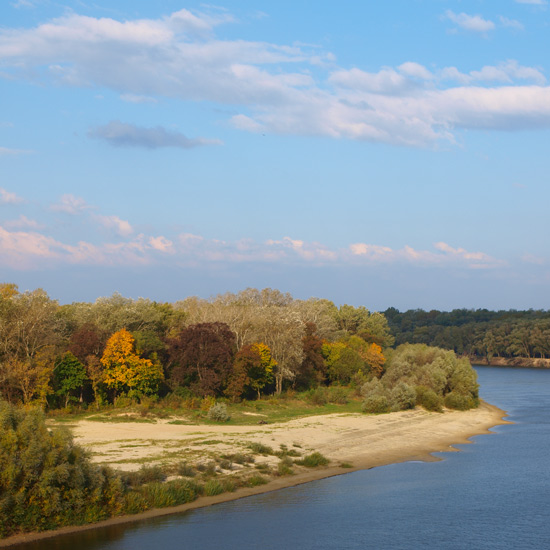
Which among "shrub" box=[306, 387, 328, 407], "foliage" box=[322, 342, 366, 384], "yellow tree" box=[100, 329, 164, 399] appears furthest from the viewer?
"foliage" box=[322, 342, 366, 384]

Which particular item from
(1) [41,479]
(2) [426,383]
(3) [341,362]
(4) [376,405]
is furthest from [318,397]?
(1) [41,479]

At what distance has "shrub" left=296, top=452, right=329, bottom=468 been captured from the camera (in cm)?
4259

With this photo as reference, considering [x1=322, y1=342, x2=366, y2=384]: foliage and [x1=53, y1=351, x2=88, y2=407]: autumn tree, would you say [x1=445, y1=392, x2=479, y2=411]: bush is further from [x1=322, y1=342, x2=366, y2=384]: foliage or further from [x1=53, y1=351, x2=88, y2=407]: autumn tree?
[x1=53, y1=351, x2=88, y2=407]: autumn tree

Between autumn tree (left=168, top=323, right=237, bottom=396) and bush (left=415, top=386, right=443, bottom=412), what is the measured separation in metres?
20.0

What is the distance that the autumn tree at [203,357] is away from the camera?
62.9m

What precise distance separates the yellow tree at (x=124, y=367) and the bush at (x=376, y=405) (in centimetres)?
2098

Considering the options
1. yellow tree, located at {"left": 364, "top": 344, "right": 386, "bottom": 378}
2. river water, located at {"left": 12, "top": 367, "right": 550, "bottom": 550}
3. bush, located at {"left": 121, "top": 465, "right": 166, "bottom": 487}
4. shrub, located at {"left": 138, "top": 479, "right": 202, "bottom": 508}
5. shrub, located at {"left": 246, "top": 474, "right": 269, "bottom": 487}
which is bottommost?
river water, located at {"left": 12, "top": 367, "right": 550, "bottom": 550}

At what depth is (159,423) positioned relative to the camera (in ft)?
176

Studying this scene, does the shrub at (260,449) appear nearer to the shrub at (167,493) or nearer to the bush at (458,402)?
the shrub at (167,493)

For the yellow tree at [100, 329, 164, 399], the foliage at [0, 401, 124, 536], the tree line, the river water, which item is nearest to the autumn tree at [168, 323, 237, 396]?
the tree line

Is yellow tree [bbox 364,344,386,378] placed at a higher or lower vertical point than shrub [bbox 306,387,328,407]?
higher

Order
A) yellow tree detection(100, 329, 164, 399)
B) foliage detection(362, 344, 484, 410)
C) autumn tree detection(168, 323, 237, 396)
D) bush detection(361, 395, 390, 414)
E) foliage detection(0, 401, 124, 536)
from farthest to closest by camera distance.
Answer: foliage detection(362, 344, 484, 410)
bush detection(361, 395, 390, 414)
autumn tree detection(168, 323, 237, 396)
yellow tree detection(100, 329, 164, 399)
foliage detection(0, 401, 124, 536)

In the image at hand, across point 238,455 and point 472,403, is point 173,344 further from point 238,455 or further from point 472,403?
point 472,403

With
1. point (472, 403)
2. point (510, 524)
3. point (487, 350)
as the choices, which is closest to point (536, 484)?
point (510, 524)
